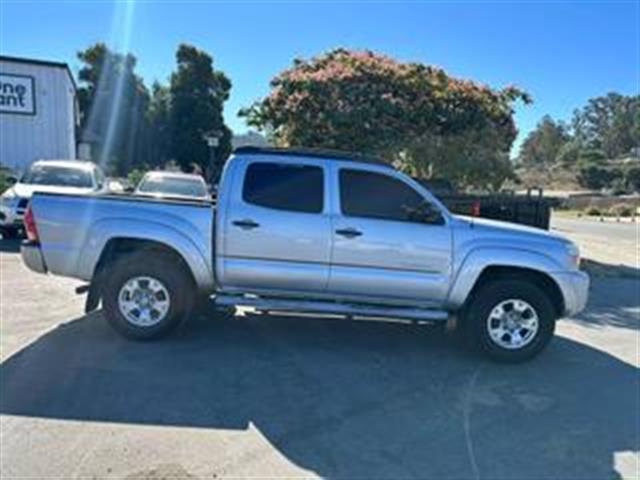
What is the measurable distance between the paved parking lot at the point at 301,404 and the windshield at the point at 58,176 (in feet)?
23.6

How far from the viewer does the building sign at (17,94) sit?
928 inches

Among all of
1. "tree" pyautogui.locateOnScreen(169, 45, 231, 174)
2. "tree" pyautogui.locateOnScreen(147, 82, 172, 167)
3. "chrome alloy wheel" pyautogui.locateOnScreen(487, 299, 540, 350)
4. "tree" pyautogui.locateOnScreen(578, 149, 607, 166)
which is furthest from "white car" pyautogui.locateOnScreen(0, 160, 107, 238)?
"tree" pyautogui.locateOnScreen(578, 149, 607, 166)

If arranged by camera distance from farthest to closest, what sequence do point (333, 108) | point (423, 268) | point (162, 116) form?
point (162, 116), point (333, 108), point (423, 268)

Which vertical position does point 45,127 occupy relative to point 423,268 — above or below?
above

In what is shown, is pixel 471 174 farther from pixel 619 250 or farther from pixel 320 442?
pixel 320 442

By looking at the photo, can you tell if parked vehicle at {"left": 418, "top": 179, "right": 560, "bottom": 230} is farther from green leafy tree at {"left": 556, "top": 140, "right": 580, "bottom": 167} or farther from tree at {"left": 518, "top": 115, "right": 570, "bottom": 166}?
tree at {"left": 518, "top": 115, "right": 570, "bottom": 166}

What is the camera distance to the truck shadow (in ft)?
14.6

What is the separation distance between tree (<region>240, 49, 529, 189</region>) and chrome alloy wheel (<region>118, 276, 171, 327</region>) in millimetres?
8222

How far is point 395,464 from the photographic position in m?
4.29

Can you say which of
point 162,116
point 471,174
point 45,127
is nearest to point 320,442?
point 471,174

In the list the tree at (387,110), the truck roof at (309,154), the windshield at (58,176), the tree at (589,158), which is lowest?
the windshield at (58,176)

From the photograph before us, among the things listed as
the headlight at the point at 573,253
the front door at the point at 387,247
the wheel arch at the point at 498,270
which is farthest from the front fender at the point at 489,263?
the headlight at the point at 573,253

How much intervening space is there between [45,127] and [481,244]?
21810mm

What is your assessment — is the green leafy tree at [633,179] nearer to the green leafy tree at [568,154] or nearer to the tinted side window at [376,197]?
the green leafy tree at [568,154]
